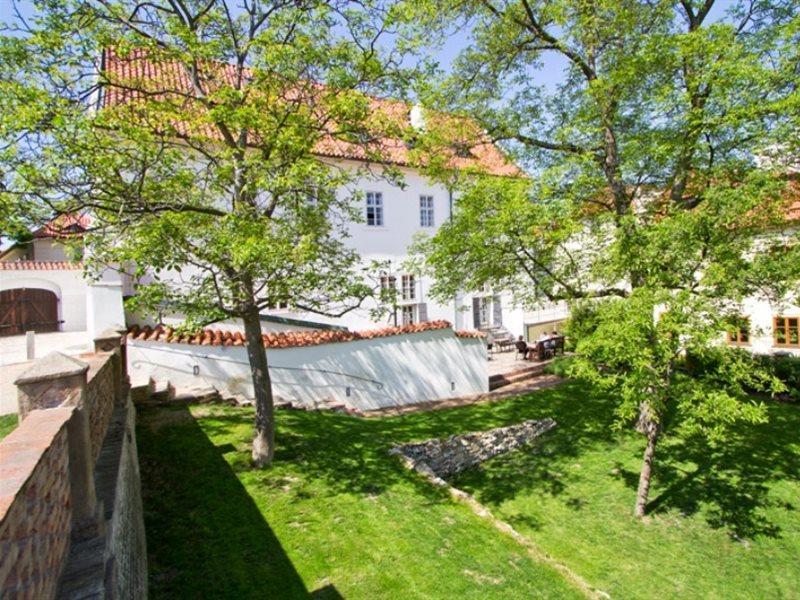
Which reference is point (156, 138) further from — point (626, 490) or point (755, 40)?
→ point (755, 40)

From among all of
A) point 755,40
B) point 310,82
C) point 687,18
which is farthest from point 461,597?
point 687,18

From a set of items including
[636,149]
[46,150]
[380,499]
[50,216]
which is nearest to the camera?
[46,150]

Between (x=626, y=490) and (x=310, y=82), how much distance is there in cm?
1032

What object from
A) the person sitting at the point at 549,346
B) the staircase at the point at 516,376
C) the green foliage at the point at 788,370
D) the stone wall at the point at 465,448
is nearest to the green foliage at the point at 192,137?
the stone wall at the point at 465,448

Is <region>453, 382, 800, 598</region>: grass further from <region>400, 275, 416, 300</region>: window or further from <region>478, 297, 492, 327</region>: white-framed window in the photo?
<region>478, 297, 492, 327</region>: white-framed window

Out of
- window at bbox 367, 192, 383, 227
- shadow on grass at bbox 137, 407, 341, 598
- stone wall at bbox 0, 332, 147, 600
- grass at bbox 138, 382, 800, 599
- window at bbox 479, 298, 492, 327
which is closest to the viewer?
stone wall at bbox 0, 332, 147, 600

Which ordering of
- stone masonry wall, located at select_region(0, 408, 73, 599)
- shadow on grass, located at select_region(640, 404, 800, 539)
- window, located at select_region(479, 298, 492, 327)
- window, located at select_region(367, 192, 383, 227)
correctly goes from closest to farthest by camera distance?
stone masonry wall, located at select_region(0, 408, 73, 599) → shadow on grass, located at select_region(640, 404, 800, 539) → window, located at select_region(367, 192, 383, 227) → window, located at select_region(479, 298, 492, 327)

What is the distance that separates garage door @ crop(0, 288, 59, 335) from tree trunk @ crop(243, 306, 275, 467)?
17.4m

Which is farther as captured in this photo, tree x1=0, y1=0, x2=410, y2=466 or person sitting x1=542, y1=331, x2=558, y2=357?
person sitting x1=542, y1=331, x2=558, y2=357

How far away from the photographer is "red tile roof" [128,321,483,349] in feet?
34.1

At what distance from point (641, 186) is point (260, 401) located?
444 inches

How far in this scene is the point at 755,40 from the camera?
33.3 ft

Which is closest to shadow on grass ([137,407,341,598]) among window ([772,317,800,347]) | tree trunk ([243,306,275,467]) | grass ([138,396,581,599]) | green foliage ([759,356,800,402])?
grass ([138,396,581,599])

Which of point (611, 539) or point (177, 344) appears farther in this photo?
point (177, 344)
